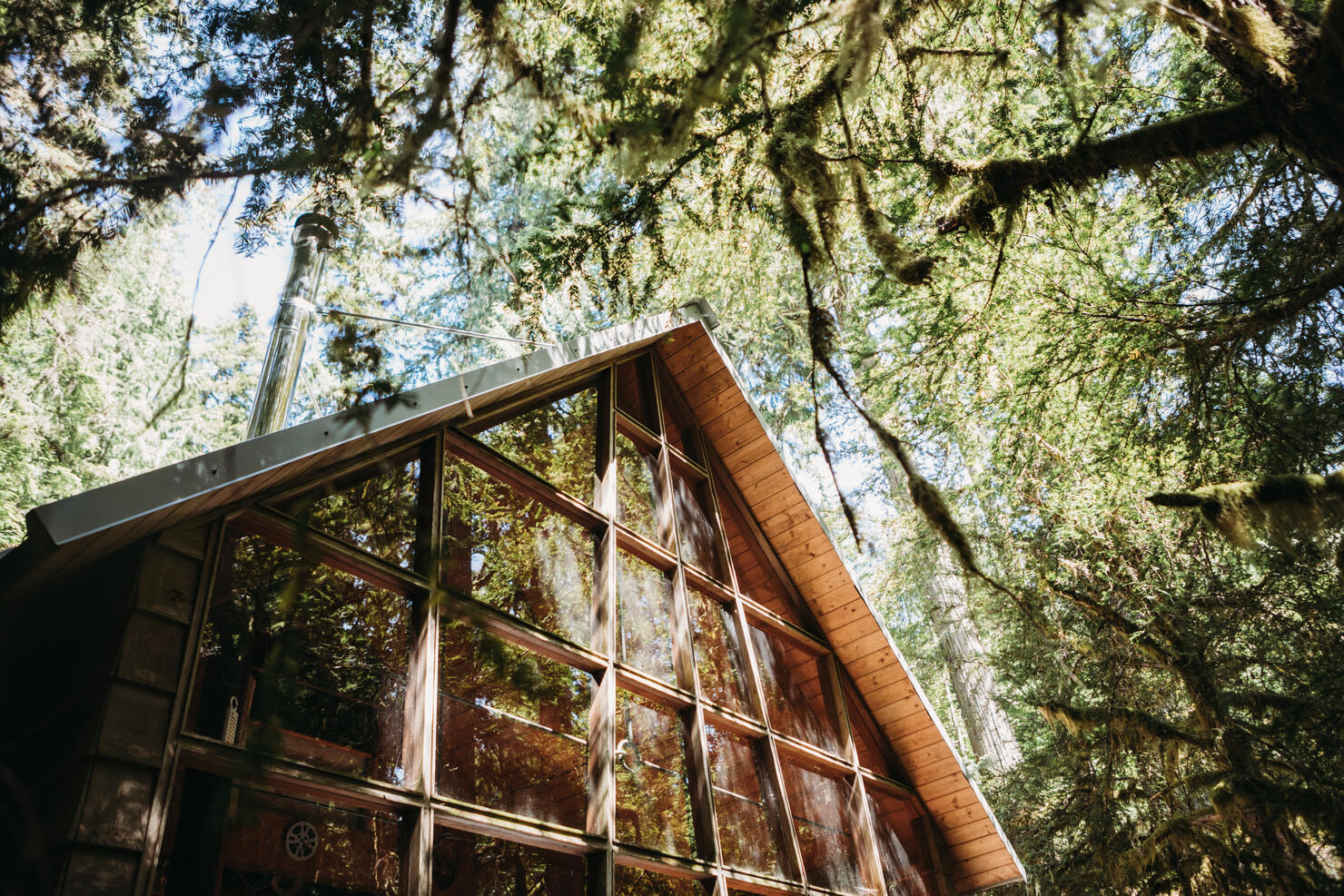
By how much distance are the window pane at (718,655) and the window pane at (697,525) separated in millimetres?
267

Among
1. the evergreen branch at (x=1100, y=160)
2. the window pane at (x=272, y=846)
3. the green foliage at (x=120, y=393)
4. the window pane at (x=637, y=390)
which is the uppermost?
the green foliage at (x=120, y=393)

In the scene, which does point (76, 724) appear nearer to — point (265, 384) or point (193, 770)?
point (193, 770)

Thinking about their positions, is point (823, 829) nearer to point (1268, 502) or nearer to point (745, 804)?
point (745, 804)

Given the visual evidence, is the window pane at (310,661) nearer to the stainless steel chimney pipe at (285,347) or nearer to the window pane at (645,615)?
the window pane at (645,615)

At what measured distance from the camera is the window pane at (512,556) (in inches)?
152

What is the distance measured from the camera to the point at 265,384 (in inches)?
190

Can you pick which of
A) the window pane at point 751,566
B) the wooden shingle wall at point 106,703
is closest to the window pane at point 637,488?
the window pane at point 751,566

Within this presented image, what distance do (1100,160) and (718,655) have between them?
3455 mm

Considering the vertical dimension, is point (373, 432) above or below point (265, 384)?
below

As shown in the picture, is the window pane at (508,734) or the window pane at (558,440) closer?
the window pane at (508,734)

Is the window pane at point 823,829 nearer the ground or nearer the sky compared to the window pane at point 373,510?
nearer the ground

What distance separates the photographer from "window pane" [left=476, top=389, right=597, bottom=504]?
4.48m

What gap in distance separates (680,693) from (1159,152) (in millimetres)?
3463

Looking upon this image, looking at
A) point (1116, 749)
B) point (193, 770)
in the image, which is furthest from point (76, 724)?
point (1116, 749)
